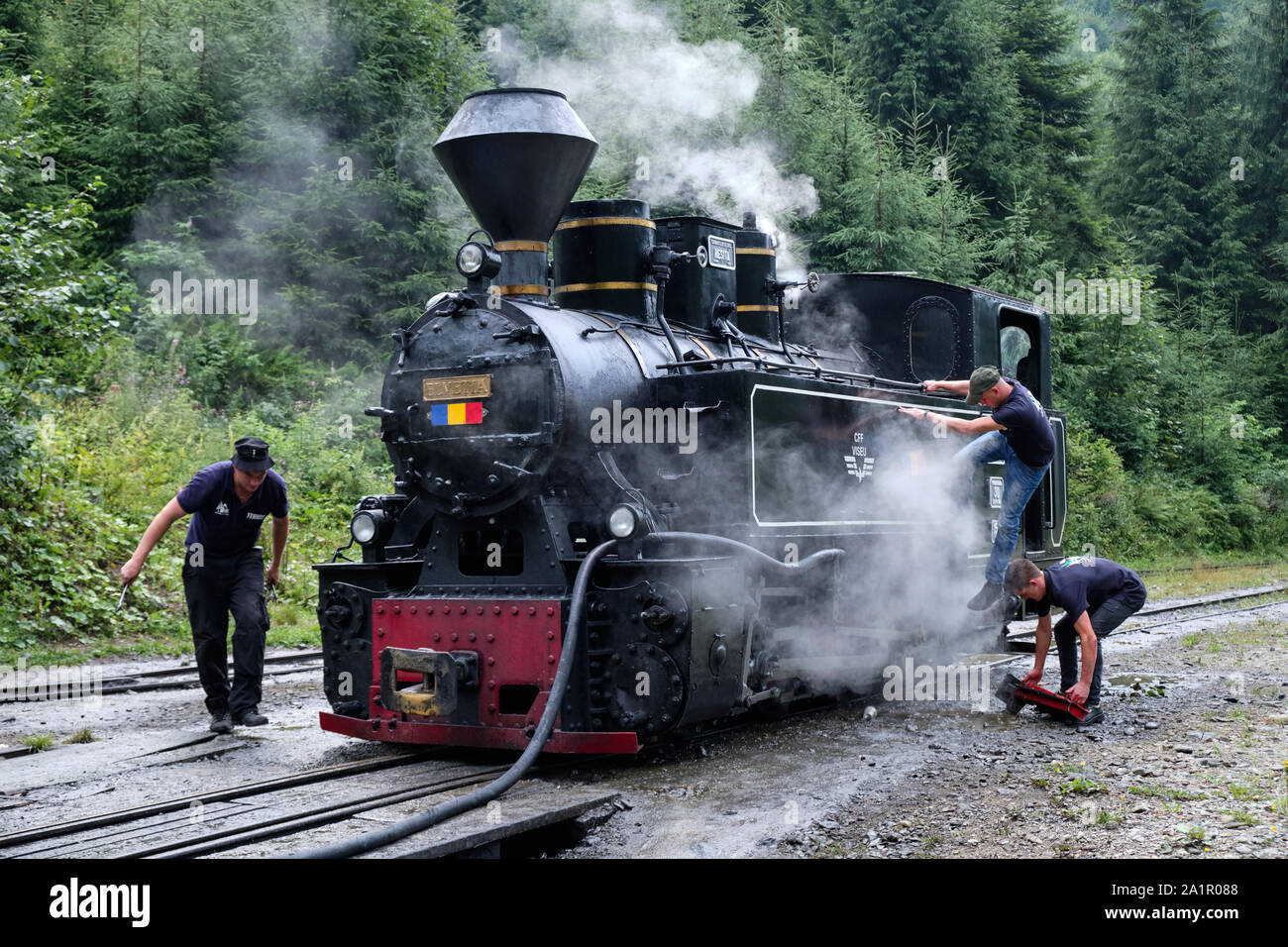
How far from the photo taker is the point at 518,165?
623cm

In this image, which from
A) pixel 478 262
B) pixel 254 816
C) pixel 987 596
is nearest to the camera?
pixel 254 816

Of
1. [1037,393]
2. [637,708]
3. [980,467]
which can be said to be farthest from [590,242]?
[1037,393]

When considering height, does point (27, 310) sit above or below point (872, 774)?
above

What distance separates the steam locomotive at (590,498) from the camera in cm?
561

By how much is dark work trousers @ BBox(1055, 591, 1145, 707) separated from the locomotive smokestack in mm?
3660

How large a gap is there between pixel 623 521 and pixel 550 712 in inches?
40.2

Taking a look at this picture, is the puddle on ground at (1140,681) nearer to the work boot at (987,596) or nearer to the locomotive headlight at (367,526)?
the work boot at (987,596)

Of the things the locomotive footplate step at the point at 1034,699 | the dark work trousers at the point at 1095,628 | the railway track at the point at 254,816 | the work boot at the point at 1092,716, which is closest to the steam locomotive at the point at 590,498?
the railway track at the point at 254,816

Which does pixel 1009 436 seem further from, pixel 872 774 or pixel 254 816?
pixel 254 816

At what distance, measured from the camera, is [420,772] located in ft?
18.3

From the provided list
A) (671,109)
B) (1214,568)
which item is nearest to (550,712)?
(671,109)

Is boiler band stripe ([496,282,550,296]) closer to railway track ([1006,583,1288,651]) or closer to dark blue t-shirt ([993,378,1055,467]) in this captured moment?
dark blue t-shirt ([993,378,1055,467])

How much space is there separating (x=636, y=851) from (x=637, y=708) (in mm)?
1236
